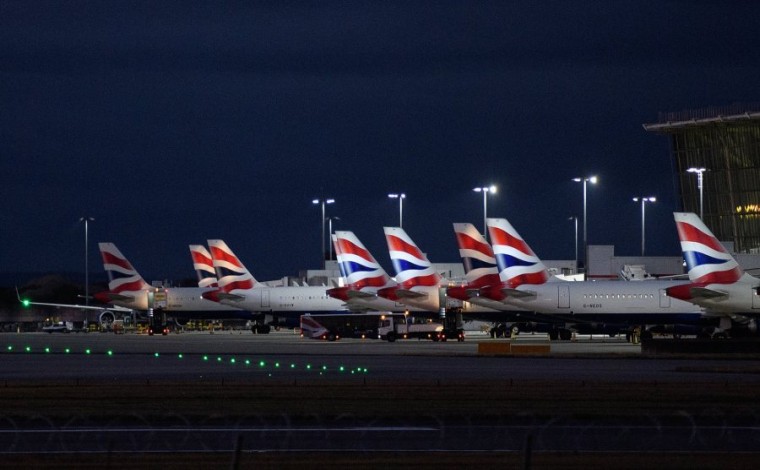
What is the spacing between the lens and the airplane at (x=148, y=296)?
140 meters

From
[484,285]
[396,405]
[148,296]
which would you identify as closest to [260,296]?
[148,296]

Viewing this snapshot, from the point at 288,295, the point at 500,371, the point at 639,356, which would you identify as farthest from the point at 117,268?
the point at 500,371

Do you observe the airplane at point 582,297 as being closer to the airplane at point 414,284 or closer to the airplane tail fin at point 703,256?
the airplane at point 414,284

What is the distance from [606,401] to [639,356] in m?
30.6

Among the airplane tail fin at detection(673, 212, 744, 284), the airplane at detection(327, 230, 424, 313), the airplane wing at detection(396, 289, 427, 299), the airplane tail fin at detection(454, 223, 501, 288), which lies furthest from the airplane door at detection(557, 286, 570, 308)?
the airplane at detection(327, 230, 424, 313)

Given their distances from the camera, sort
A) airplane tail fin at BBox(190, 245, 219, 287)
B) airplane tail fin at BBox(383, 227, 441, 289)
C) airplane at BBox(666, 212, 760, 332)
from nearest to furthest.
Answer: airplane at BBox(666, 212, 760, 332), airplane tail fin at BBox(383, 227, 441, 289), airplane tail fin at BBox(190, 245, 219, 287)

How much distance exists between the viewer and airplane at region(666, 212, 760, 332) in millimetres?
78000

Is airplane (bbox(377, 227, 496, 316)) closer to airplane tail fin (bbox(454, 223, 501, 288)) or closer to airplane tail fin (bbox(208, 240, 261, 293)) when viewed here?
airplane tail fin (bbox(454, 223, 501, 288))

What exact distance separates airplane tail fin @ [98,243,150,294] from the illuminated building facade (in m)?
68.7

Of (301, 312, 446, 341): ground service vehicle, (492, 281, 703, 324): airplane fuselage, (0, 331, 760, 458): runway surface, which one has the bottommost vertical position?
(0, 331, 760, 458): runway surface

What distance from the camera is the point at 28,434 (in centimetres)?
2953

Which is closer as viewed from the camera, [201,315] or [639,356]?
[639,356]

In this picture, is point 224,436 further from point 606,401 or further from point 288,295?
point 288,295

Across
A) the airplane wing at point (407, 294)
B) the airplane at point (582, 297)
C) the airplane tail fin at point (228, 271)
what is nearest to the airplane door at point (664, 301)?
the airplane at point (582, 297)
